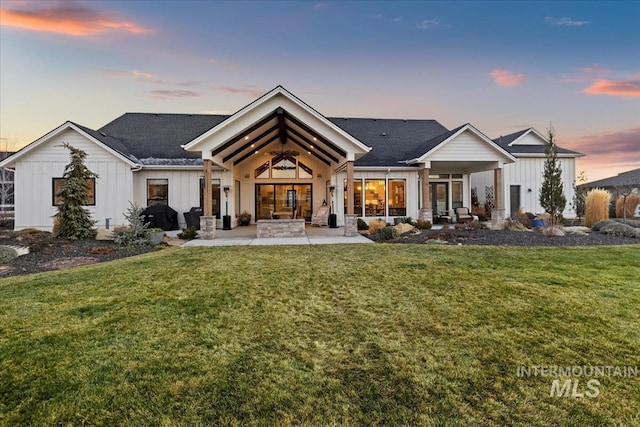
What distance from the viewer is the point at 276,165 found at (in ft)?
60.2

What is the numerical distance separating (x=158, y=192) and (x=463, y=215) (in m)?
15.3

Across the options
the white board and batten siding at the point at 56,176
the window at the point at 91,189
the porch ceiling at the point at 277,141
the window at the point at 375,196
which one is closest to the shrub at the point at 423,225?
the window at the point at 375,196

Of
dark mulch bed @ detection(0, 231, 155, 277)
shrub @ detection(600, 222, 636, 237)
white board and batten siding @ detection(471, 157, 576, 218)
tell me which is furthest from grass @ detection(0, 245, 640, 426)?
white board and batten siding @ detection(471, 157, 576, 218)

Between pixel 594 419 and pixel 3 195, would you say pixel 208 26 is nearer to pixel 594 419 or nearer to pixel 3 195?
pixel 594 419

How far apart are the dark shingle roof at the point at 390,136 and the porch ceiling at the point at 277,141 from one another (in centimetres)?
239

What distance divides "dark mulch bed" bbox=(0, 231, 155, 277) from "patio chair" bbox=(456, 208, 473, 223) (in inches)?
551

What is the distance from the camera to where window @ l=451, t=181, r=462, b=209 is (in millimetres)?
18328

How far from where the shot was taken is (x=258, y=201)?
61.1 ft

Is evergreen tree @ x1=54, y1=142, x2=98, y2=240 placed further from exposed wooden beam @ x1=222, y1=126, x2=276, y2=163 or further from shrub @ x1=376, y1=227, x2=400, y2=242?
shrub @ x1=376, y1=227, x2=400, y2=242

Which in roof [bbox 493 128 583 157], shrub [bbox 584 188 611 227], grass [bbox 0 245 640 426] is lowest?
grass [bbox 0 245 640 426]

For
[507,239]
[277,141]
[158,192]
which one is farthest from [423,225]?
[158,192]

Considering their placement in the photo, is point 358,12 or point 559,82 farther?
point 559,82

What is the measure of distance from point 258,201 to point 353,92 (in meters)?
8.50

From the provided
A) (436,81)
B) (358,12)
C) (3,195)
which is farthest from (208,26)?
(3,195)
